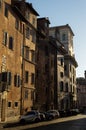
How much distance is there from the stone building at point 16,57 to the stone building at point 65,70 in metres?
21.6

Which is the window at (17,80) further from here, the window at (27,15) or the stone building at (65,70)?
the stone building at (65,70)

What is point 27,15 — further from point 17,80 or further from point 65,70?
point 65,70

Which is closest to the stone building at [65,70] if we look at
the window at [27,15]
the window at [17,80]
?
the window at [27,15]

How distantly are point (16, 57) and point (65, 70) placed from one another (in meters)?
41.7

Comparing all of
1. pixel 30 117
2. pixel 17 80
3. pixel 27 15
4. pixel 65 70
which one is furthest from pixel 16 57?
pixel 65 70

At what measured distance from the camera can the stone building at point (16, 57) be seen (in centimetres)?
3941

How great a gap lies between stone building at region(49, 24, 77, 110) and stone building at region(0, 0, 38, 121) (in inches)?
850

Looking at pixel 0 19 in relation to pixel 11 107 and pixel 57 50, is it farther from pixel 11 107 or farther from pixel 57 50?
pixel 57 50

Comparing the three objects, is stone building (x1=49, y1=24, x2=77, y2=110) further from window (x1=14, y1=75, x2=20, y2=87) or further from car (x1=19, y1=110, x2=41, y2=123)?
car (x1=19, y1=110, x2=41, y2=123)

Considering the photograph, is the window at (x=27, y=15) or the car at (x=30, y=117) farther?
the window at (x=27, y=15)

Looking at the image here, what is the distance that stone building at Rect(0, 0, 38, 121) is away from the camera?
39.4 meters

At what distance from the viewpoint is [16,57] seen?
43.7 meters

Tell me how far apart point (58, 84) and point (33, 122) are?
31.6 m

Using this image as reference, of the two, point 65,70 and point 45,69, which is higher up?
point 65,70
